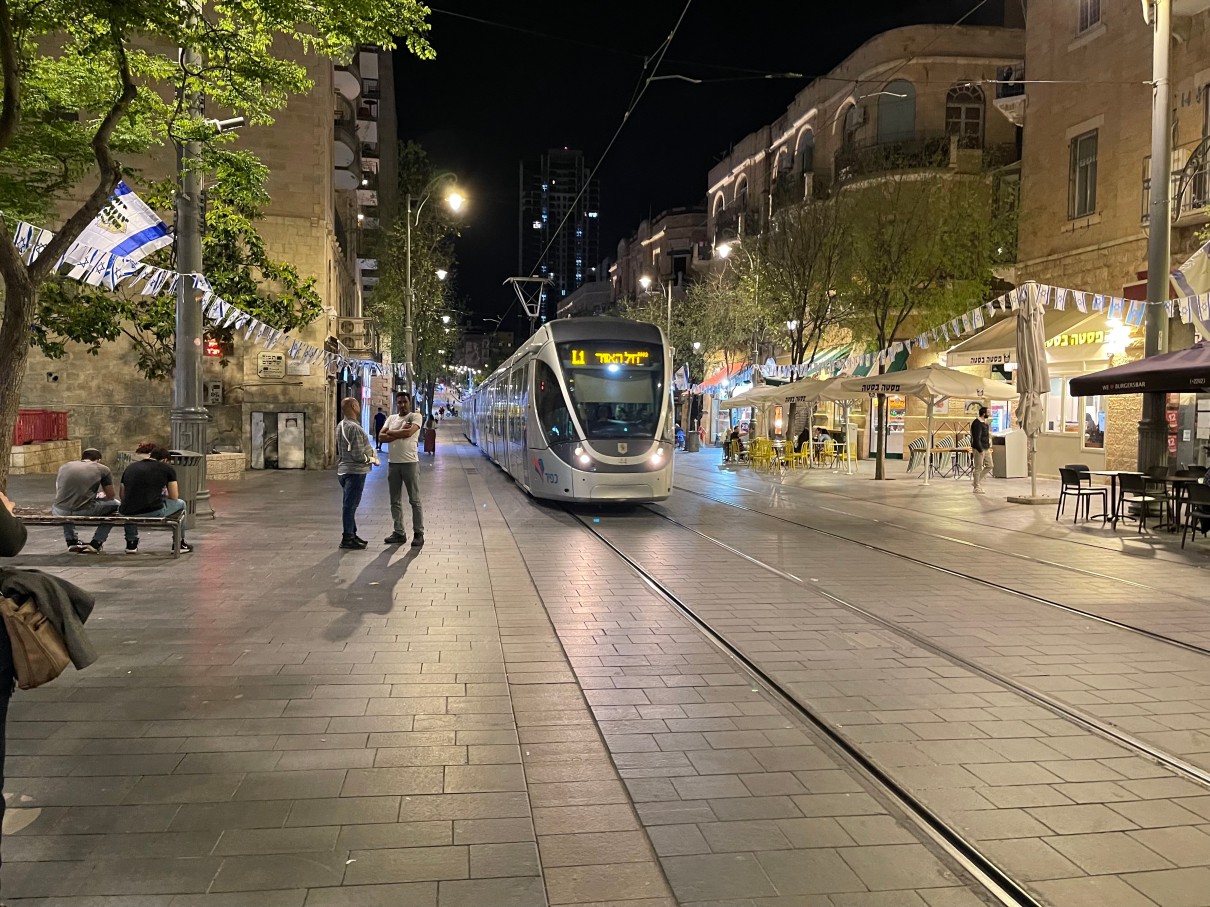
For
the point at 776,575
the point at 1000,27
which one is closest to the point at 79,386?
the point at 776,575

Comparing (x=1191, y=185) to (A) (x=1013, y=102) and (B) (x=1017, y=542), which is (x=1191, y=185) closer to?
(A) (x=1013, y=102)

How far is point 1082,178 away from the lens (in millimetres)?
21875

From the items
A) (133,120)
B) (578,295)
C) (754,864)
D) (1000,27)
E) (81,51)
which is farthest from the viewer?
(578,295)

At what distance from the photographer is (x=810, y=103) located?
38781mm

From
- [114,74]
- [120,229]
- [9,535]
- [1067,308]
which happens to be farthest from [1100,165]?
[9,535]

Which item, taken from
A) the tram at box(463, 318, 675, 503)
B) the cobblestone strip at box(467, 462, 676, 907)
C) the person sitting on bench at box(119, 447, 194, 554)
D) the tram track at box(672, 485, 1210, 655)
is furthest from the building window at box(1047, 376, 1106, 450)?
the person sitting on bench at box(119, 447, 194, 554)

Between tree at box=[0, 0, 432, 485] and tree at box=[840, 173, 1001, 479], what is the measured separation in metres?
18.8

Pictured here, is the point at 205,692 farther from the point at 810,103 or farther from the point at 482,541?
the point at 810,103

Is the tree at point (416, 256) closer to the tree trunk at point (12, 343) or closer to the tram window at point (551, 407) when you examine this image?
the tram window at point (551, 407)

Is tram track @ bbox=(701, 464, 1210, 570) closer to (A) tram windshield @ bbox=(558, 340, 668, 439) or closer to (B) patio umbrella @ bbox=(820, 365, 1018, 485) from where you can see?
(B) patio umbrella @ bbox=(820, 365, 1018, 485)

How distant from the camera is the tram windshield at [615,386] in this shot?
15344 mm

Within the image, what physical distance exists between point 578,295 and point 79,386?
77.4m

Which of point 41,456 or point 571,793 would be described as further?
point 41,456

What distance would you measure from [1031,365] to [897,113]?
19778mm
